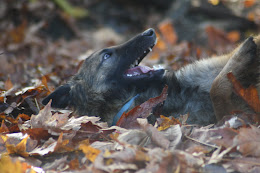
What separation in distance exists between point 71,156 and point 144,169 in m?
0.81

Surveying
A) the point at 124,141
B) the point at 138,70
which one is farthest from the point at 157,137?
the point at 138,70

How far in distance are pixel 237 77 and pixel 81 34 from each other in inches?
402

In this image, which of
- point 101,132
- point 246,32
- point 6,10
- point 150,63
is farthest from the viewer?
point 6,10

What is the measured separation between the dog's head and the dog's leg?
0.87 m

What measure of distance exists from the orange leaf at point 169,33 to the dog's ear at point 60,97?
19.0 feet

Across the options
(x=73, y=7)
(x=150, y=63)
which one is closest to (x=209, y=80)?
(x=150, y=63)

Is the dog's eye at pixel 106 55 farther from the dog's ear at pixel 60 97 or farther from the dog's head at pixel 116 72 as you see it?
the dog's ear at pixel 60 97

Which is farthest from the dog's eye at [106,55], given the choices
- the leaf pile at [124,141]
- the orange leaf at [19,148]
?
the orange leaf at [19,148]

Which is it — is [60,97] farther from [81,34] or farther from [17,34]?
[81,34]

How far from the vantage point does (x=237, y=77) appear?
11.0 feet

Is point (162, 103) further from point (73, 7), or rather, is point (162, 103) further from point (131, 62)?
point (73, 7)

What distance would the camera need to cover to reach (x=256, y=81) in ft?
11.0

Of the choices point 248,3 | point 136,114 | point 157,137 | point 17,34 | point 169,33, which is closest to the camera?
point 157,137

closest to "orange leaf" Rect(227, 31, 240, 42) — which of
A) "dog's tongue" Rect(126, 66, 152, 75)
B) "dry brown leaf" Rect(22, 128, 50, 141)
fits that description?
"dog's tongue" Rect(126, 66, 152, 75)
